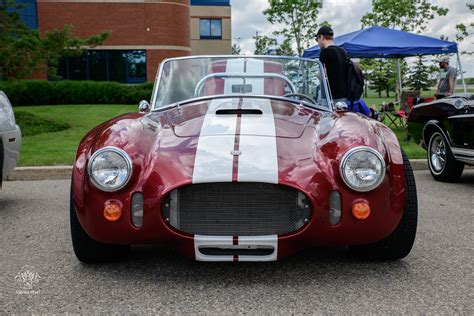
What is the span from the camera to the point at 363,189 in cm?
286

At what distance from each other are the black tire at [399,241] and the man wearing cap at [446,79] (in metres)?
8.36

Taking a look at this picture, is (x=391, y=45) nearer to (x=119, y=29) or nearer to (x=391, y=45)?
(x=391, y=45)

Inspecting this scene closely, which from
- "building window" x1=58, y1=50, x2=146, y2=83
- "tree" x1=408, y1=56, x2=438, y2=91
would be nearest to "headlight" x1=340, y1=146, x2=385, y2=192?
"building window" x1=58, y1=50, x2=146, y2=83

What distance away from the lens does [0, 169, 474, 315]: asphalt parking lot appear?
8.63ft

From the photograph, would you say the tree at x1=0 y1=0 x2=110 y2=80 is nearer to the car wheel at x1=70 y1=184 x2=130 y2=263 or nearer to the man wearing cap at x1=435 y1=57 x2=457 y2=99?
the man wearing cap at x1=435 y1=57 x2=457 y2=99

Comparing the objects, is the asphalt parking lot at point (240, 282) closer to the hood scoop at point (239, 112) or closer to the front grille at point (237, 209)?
the front grille at point (237, 209)

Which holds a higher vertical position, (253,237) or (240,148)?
(240,148)

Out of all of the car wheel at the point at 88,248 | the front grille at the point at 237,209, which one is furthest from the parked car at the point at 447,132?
the car wheel at the point at 88,248

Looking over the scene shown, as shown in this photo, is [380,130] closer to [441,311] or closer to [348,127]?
[348,127]

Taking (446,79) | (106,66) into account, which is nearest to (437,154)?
(446,79)

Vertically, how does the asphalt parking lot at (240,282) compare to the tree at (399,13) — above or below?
below

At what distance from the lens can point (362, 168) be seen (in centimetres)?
292

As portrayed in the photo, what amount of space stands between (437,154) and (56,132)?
948 centimetres

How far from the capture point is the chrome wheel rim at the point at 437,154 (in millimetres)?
6759
